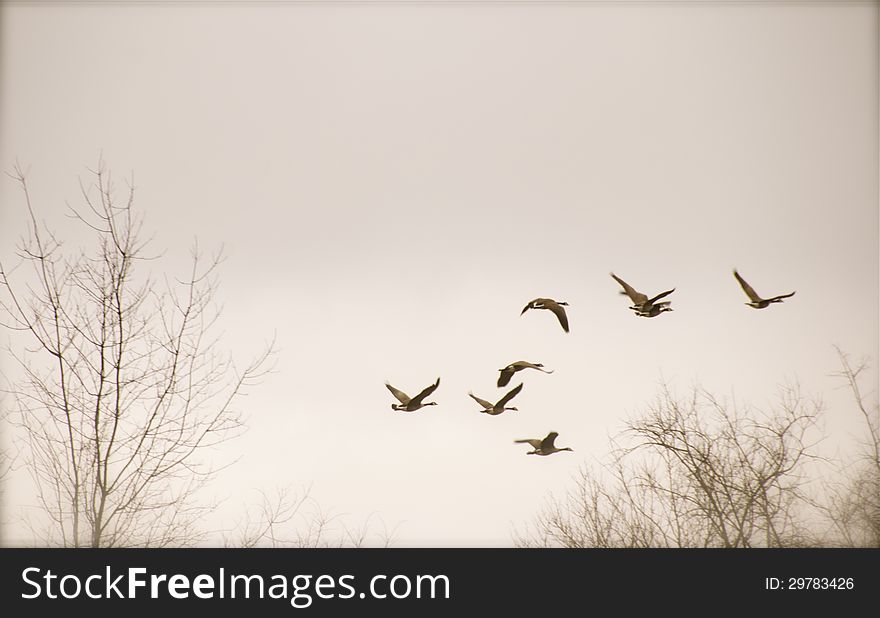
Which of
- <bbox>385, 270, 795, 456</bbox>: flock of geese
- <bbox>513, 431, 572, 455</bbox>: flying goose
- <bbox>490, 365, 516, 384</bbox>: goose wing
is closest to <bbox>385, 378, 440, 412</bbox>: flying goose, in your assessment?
<bbox>385, 270, 795, 456</bbox>: flock of geese

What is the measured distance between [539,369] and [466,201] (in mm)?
1033

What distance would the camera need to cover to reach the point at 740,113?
482 cm

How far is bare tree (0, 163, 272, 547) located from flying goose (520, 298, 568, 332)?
4.76 ft

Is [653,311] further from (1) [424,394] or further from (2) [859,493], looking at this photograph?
(2) [859,493]

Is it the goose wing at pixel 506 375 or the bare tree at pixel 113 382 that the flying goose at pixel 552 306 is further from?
the bare tree at pixel 113 382

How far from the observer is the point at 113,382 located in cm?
455

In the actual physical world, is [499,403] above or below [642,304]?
below

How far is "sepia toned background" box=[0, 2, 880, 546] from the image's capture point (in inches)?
183

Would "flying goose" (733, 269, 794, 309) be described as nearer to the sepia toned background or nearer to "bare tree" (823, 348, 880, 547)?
the sepia toned background

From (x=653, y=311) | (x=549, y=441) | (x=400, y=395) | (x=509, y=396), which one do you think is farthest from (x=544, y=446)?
(x=653, y=311)

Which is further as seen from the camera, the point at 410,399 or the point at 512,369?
the point at 410,399

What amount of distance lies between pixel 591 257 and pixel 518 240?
418 mm

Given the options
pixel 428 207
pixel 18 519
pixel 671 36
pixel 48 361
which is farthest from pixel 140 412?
pixel 671 36

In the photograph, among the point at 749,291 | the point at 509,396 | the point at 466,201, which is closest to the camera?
the point at 509,396
